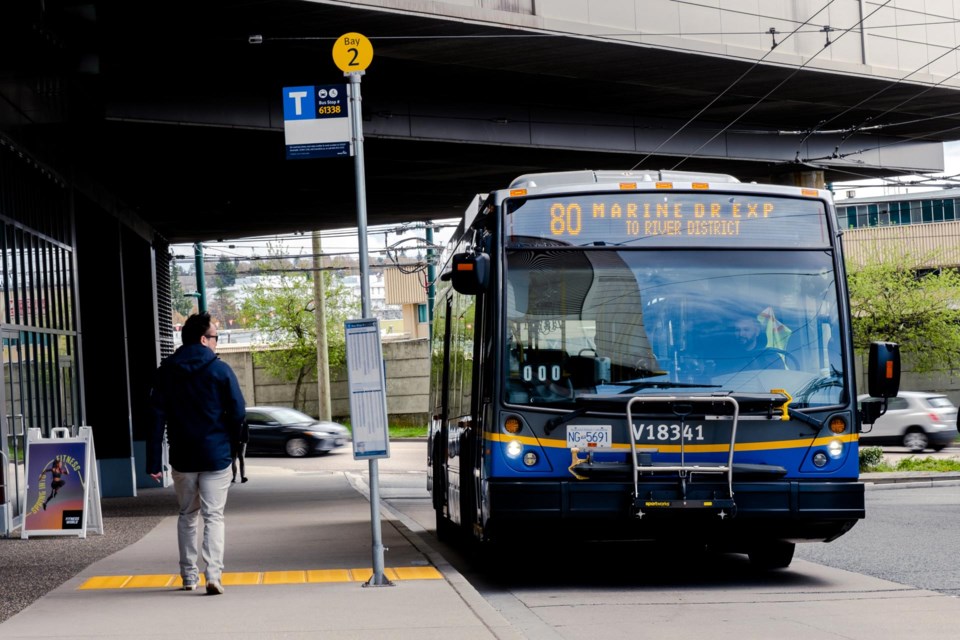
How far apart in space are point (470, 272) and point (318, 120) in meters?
1.57

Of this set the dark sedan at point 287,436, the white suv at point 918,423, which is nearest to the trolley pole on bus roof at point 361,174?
the white suv at point 918,423

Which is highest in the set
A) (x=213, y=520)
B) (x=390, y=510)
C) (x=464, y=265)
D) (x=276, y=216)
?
A: (x=276, y=216)

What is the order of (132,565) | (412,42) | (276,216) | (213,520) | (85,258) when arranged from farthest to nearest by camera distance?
(276,216) < (85,258) < (412,42) < (132,565) < (213,520)

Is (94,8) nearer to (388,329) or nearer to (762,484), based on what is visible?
(762,484)

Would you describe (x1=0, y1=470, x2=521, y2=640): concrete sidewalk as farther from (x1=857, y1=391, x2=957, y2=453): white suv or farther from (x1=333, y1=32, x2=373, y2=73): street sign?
(x1=857, y1=391, x2=957, y2=453): white suv

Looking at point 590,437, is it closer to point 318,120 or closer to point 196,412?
point 196,412

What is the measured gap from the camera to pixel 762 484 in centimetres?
977

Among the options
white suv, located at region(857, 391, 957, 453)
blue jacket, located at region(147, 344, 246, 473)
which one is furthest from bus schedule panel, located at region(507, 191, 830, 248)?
white suv, located at region(857, 391, 957, 453)

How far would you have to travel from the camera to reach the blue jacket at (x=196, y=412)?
9016mm

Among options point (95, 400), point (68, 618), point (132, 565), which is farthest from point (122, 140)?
point (68, 618)

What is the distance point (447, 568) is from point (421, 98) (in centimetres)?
1201

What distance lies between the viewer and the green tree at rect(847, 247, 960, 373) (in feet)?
140

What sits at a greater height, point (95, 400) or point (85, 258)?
point (85, 258)

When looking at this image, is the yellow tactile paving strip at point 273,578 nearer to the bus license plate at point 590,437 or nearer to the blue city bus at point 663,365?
the blue city bus at point 663,365
